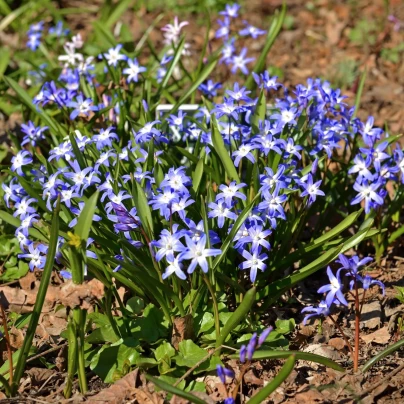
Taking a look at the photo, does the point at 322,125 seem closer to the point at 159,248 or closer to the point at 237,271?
the point at 237,271

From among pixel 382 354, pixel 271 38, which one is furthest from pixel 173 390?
pixel 271 38

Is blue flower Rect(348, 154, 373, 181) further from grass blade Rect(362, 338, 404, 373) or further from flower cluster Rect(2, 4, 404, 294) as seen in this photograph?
grass blade Rect(362, 338, 404, 373)

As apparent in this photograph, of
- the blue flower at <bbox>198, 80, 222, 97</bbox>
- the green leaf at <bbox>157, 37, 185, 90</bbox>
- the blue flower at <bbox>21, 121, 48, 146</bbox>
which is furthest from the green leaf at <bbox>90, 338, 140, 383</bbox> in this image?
the green leaf at <bbox>157, 37, 185, 90</bbox>

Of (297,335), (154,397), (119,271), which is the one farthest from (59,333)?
(297,335)

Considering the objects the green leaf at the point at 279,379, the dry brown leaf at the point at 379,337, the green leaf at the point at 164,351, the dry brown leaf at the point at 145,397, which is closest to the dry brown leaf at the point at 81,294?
the green leaf at the point at 164,351

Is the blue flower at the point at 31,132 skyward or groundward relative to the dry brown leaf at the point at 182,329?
skyward

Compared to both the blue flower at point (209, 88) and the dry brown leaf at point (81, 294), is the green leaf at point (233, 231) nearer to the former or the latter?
the dry brown leaf at point (81, 294)
